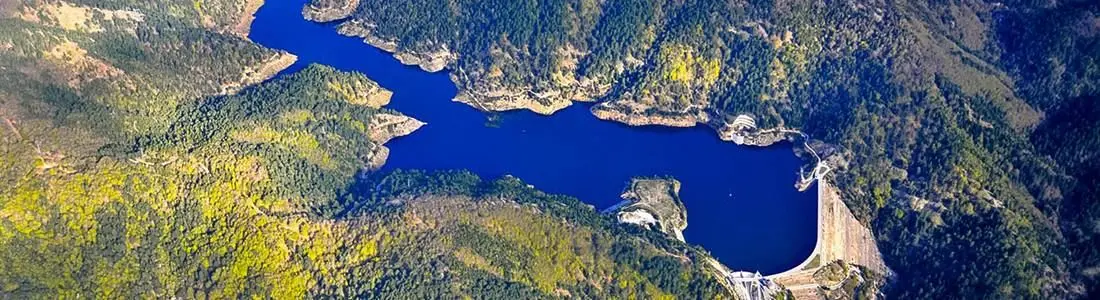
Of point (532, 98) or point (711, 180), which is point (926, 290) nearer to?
point (711, 180)

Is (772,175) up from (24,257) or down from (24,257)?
up

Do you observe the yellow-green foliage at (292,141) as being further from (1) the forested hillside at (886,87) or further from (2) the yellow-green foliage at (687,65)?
(2) the yellow-green foliage at (687,65)

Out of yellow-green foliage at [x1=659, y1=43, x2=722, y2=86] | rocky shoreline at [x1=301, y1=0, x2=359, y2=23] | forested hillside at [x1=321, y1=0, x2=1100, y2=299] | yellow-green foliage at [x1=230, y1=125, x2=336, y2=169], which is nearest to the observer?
forested hillside at [x1=321, y1=0, x2=1100, y2=299]

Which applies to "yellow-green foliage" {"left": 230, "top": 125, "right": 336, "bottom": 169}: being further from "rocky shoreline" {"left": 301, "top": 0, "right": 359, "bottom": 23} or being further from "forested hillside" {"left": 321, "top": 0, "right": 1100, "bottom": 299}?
"rocky shoreline" {"left": 301, "top": 0, "right": 359, "bottom": 23}

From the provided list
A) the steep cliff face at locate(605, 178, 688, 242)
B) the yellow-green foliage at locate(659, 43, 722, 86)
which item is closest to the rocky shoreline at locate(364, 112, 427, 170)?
the steep cliff face at locate(605, 178, 688, 242)

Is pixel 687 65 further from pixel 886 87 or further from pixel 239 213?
pixel 239 213

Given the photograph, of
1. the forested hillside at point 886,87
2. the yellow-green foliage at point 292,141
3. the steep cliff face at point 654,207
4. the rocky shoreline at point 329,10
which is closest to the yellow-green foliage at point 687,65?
the forested hillside at point 886,87

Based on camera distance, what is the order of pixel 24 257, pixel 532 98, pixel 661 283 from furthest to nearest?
pixel 532 98, pixel 661 283, pixel 24 257

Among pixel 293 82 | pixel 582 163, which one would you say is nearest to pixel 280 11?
pixel 293 82
